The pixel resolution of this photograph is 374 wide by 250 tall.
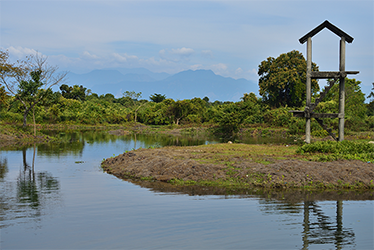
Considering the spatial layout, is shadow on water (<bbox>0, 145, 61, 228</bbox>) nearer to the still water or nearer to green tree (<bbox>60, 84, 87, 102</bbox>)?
the still water

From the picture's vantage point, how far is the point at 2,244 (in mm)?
6695

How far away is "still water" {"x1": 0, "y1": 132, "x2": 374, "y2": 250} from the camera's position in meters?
6.93

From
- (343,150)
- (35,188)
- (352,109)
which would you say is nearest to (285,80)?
(352,109)

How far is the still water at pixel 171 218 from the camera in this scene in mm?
6934

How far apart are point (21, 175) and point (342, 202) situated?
12.3 m

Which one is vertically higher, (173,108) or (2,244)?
(173,108)

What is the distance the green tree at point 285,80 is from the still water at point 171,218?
43912mm

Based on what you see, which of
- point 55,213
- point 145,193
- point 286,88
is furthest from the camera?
point 286,88

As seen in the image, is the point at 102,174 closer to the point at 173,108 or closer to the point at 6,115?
the point at 6,115

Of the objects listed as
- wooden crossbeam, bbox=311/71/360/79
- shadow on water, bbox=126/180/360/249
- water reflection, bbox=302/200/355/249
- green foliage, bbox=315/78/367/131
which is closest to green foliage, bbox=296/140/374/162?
shadow on water, bbox=126/180/360/249

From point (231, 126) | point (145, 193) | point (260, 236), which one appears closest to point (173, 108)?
point (231, 126)

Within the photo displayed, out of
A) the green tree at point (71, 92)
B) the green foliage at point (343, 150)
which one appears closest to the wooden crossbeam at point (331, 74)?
the green foliage at point (343, 150)

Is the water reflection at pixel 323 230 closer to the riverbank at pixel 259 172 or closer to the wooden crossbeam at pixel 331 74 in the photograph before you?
the riverbank at pixel 259 172

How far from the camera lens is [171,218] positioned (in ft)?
27.7
